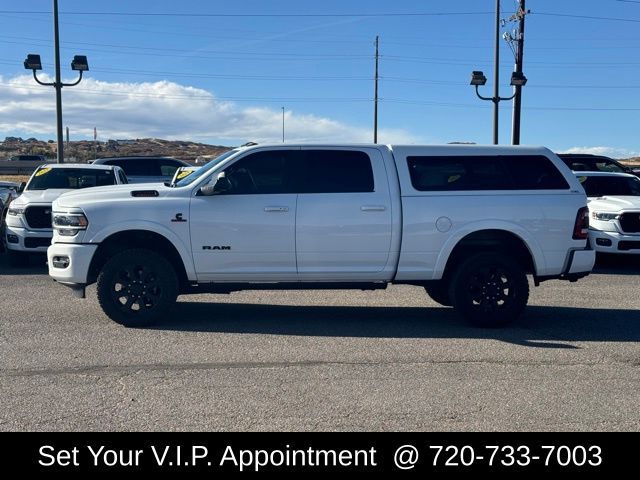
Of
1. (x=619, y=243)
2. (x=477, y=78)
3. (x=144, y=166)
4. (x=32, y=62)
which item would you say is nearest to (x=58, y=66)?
(x=32, y=62)

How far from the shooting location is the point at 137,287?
783 centimetres

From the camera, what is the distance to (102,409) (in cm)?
520

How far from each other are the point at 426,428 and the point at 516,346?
2.67 metres

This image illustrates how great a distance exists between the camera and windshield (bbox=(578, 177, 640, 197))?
46.1 ft

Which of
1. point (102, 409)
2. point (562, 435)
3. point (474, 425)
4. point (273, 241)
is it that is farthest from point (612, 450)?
point (273, 241)

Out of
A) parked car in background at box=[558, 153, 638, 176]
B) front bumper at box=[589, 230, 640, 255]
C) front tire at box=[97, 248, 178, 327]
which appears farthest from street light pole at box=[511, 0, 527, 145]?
front tire at box=[97, 248, 178, 327]

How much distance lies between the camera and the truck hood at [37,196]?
476 inches

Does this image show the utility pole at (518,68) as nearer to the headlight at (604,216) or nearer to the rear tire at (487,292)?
the headlight at (604,216)

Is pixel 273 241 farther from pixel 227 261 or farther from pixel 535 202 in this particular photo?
pixel 535 202

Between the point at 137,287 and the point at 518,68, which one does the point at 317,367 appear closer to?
the point at 137,287

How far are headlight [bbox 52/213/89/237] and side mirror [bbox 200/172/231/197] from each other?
50.7 inches

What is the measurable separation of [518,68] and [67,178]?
1713cm

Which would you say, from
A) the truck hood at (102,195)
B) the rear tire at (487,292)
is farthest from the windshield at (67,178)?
the rear tire at (487,292)

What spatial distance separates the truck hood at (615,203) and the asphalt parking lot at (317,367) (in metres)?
3.02
